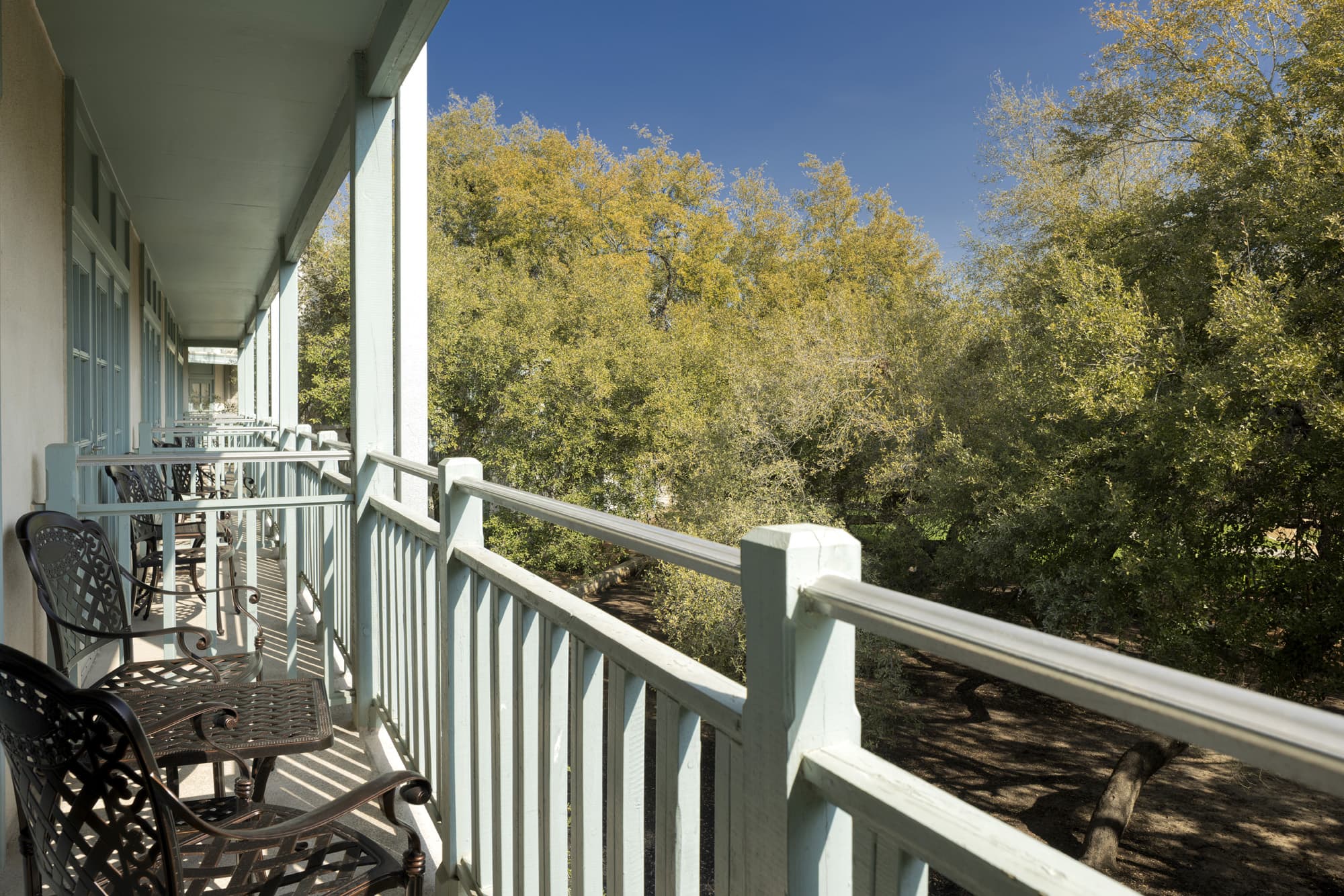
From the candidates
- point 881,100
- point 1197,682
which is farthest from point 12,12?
point 881,100

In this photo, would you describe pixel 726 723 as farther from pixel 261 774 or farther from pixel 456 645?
pixel 261 774

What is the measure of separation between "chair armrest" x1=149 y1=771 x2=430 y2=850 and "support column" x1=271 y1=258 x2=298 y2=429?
5.82 metres

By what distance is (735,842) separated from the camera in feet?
2.85

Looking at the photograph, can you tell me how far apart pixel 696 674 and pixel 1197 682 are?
0.60 metres

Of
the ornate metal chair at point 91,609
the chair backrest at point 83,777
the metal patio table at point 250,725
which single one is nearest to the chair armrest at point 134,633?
the ornate metal chair at point 91,609

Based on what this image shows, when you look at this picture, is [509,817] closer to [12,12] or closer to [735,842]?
[735,842]

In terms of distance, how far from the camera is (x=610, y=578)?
18.1 meters

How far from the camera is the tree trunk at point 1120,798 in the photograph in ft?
31.8

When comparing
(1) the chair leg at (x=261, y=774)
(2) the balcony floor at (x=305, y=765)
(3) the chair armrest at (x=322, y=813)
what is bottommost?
(2) the balcony floor at (x=305, y=765)

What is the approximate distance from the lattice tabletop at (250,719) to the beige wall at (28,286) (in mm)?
716

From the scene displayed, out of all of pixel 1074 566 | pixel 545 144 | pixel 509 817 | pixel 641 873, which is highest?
pixel 545 144

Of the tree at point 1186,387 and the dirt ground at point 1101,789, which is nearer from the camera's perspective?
the tree at point 1186,387

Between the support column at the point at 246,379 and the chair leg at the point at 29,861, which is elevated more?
the support column at the point at 246,379

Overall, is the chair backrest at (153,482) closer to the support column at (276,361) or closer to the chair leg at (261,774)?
the support column at (276,361)
